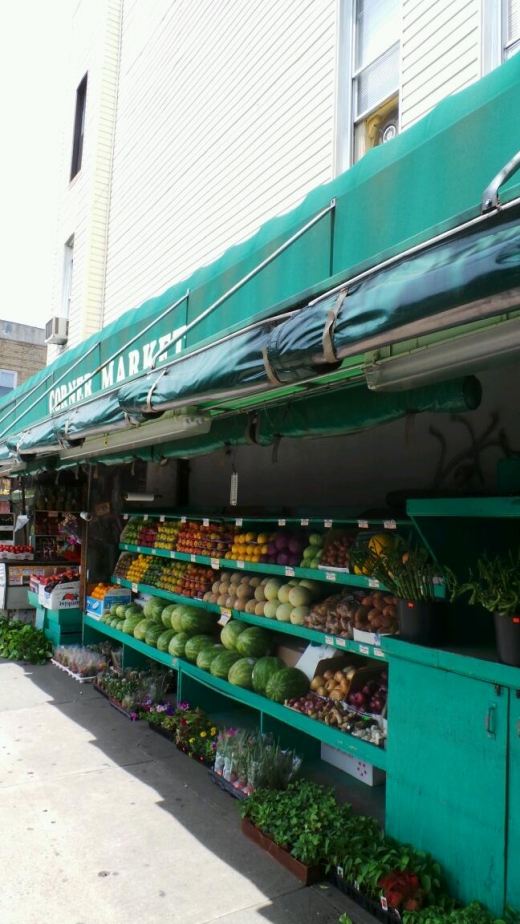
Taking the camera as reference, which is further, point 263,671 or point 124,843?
point 263,671

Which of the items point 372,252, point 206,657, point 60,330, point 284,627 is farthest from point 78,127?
point 372,252

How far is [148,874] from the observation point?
4.04 metres

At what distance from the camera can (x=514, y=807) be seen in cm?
321

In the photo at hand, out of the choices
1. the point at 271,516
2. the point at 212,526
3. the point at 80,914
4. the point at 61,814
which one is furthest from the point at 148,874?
the point at 212,526

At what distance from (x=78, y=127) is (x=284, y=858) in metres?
15.7

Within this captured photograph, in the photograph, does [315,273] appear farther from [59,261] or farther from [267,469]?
[59,261]

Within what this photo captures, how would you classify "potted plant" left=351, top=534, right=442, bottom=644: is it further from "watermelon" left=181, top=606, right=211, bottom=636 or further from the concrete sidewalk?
"watermelon" left=181, top=606, right=211, bottom=636

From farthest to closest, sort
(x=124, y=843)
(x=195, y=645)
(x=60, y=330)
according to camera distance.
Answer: (x=60, y=330)
(x=195, y=645)
(x=124, y=843)

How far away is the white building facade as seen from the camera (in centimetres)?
562

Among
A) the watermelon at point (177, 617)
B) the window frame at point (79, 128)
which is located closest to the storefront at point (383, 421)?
the watermelon at point (177, 617)

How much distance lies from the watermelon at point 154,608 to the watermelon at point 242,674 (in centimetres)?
213

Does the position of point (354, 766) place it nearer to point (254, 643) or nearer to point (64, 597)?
point (254, 643)

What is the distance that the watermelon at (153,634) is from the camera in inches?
→ 298

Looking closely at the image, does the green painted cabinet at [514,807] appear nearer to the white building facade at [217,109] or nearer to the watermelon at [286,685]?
the watermelon at [286,685]
